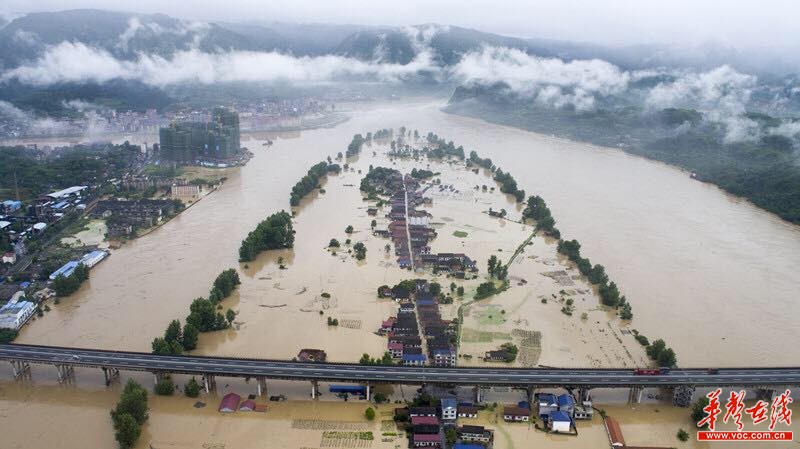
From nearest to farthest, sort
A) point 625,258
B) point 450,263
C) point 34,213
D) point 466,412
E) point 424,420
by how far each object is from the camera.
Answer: point 424,420 < point 466,412 < point 450,263 < point 625,258 < point 34,213

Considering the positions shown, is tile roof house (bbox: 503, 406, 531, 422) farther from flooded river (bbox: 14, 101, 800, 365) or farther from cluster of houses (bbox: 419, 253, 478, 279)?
cluster of houses (bbox: 419, 253, 478, 279)

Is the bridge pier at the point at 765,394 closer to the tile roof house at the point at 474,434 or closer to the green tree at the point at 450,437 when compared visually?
the tile roof house at the point at 474,434

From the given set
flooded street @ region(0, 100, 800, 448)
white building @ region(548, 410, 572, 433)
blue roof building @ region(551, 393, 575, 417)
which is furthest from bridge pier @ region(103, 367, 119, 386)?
blue roof building @ region(551, 393, 575, 417)

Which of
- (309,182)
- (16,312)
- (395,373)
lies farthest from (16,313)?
(309,182)

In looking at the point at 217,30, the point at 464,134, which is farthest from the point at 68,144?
the point at 217,30

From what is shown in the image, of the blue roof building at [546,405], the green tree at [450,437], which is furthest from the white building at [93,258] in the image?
the blue roof building at [546,405]

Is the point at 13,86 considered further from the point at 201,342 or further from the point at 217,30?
the point at 201,342

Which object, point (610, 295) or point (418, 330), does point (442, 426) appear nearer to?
point (418, 330)
